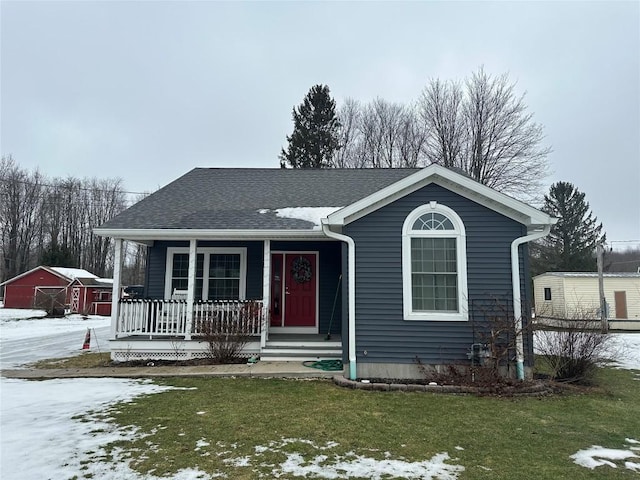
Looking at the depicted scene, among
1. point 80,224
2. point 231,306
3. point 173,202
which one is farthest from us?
point 80,224

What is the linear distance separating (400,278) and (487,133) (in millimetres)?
20053

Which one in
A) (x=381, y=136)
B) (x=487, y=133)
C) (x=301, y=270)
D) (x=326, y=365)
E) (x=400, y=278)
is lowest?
(x=326, y=365)

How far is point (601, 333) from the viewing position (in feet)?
22.6

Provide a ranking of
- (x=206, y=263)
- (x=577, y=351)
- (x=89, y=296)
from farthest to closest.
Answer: (x=89, y=296)
(x=206, y=263)
(x=577, y=351)

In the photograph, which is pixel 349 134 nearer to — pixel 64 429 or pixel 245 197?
pixel 245 197

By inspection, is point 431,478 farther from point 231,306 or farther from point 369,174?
point 369,174

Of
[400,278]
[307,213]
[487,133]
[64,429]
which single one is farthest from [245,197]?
[487,133]

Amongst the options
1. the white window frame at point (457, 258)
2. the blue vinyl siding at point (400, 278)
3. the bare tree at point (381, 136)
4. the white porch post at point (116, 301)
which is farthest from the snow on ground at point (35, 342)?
the bare tree at point (381, 136)

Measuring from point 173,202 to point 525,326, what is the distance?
881cm

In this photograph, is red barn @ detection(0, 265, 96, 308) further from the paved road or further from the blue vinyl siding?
the blue vinyl siding

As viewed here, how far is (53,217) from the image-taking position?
38.9 metres

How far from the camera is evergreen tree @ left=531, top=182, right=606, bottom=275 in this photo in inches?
1196

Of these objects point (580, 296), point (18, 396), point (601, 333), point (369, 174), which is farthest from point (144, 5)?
point (580, 296)

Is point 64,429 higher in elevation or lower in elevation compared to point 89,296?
lower
